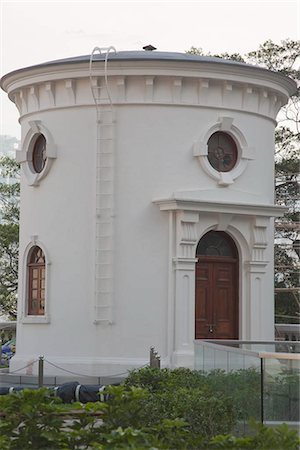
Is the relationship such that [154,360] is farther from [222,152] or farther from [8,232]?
[8,232]

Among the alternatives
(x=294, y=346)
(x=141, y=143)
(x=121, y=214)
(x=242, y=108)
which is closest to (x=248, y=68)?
(x=242, y=108)

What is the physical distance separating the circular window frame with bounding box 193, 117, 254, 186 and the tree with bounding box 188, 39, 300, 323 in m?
A: 12.3

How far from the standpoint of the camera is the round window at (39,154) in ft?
79.4

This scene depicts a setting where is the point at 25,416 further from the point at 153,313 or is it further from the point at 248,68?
the point at 248,68

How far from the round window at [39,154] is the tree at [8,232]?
43.7 feet

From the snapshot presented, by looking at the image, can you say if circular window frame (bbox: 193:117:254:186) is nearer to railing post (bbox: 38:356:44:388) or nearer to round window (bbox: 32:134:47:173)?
round window (bbox: 32:134:47:173)

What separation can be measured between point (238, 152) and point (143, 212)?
285cm

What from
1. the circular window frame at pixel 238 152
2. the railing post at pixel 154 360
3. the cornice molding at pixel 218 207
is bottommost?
the railing post at pixel 154 360

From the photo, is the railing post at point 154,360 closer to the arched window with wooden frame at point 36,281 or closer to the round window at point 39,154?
the arched window with wooden frame at point 36,281

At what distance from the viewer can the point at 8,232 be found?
37.7 meters

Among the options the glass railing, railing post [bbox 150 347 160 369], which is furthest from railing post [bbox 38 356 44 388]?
the glass railing

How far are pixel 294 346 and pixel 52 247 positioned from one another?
28.4 feet

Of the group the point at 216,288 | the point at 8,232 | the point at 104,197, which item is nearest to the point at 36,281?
the point at 104,197

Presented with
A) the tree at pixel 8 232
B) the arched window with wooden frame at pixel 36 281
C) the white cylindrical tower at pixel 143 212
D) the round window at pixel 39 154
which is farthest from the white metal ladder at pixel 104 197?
the tree at pixel 8 232
